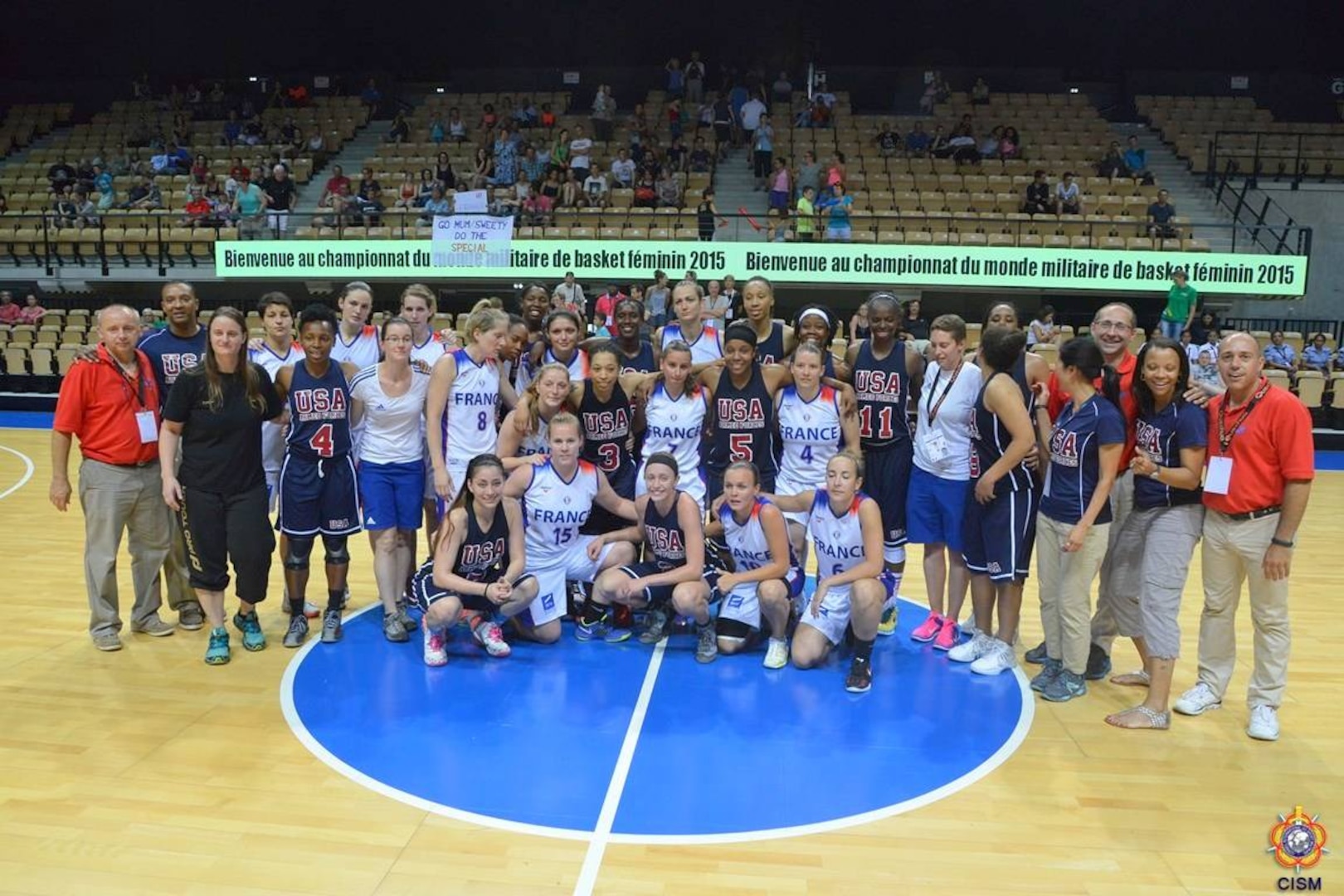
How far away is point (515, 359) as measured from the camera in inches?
222

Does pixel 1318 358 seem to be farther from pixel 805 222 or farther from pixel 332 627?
pixel 332 627

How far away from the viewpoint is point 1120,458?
4352 mm

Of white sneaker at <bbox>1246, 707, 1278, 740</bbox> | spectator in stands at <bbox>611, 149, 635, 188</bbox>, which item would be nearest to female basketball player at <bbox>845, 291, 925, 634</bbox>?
white sneaker at <bbox>1246, 707, 1278, 740</bbox>

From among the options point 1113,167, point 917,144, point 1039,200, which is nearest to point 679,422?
point 1039,200

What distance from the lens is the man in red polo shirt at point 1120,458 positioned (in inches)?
173

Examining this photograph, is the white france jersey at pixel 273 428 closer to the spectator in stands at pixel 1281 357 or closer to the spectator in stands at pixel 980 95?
the spectator in stands at pixel 1281 357

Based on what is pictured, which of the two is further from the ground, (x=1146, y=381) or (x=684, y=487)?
(x=1146, y=381)

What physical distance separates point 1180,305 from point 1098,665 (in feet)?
29.1

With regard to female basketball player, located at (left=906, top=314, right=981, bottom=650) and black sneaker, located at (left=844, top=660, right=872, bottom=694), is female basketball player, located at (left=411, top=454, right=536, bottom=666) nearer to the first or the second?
black sneaker, located at (left=844, top=660, right=872, bottom=694)

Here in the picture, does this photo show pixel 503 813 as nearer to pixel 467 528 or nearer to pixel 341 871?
pixel 341 871

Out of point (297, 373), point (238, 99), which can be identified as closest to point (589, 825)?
point (297, 373)

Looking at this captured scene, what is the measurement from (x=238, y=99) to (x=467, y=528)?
1902cm

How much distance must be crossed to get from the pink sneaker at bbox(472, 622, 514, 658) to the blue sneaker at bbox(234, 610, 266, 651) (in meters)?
1.09

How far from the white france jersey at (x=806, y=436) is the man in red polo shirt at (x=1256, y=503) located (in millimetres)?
1726
